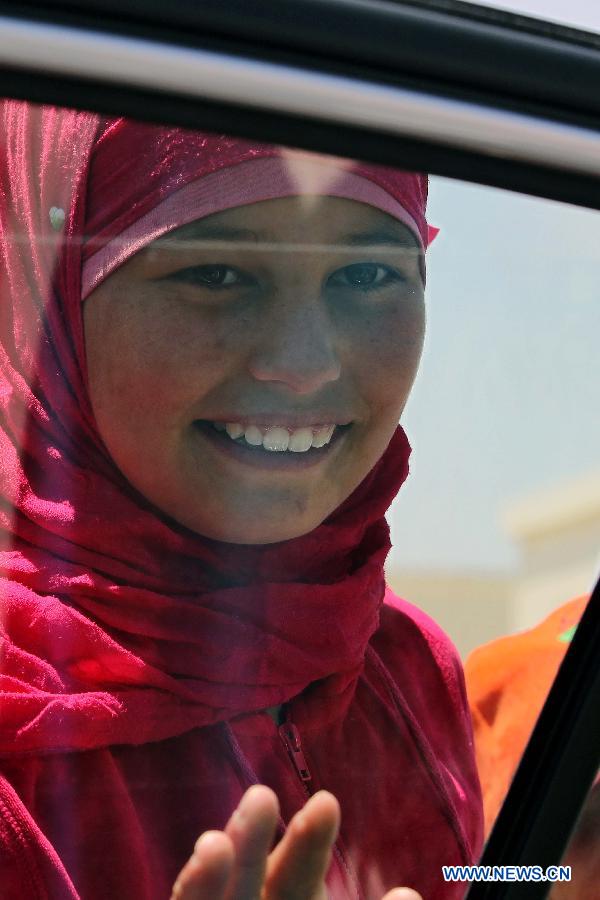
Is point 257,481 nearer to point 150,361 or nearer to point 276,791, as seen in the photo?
point 150,361

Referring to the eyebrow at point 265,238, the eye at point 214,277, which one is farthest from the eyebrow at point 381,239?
the eye at point 214,277

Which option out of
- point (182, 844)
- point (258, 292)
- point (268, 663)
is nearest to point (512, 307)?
point (258, 292)

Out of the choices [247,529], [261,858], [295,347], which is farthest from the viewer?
[247,529]

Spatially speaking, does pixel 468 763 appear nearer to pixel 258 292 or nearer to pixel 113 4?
pixel 258 292

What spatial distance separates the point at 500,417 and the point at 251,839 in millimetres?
439

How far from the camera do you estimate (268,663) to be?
50.6 inches

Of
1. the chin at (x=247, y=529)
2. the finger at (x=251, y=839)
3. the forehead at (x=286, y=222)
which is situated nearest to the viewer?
the finger at (x=251, y=839)

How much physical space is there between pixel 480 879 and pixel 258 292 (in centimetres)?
58

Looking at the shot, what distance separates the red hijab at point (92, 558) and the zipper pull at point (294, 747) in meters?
0.03

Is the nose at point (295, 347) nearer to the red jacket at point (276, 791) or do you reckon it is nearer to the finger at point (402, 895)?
the red jacket at point (276, 791)

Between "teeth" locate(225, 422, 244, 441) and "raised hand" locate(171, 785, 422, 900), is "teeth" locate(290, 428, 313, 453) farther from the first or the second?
"raised hand" locate(171, 785, 422, 900)

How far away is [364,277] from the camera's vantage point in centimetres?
118

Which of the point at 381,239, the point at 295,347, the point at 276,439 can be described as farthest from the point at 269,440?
the point at 381,239

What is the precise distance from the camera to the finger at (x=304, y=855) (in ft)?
3.37
